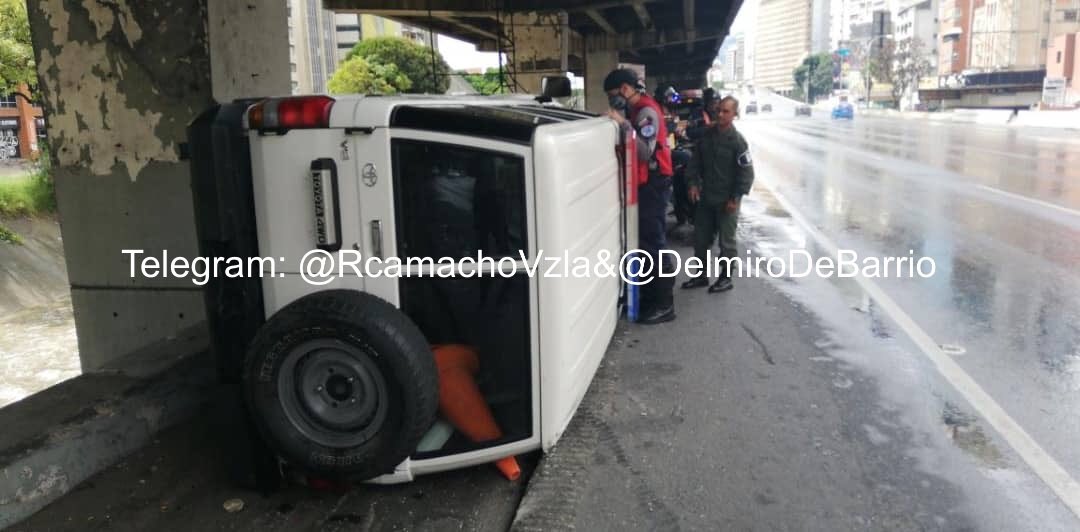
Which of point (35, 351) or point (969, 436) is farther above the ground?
point (969, 436)

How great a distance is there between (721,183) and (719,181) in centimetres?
3

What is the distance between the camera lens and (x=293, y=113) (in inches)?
147

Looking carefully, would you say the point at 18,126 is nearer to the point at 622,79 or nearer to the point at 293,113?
the point at 622,79

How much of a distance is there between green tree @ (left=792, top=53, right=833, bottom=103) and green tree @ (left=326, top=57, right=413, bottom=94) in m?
103

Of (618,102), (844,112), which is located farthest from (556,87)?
(844,112)

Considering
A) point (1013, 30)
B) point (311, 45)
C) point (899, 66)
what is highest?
point (311, 45)

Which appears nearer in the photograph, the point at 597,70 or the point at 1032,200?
the point at 1032,200

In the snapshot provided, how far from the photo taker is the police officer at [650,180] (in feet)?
23.3

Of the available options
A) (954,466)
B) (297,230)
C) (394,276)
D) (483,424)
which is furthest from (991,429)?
(297,230)

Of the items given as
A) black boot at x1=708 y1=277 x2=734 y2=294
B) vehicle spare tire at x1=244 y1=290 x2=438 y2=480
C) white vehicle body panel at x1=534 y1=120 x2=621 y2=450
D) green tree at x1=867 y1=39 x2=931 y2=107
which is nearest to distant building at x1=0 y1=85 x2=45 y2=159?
black boot at x1=708 y1=277 x2=734 y2=294

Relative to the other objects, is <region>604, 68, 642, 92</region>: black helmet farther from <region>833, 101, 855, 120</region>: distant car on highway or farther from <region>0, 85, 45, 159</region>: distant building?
<region>833, 101, 855, 120</region>: distant car on highway

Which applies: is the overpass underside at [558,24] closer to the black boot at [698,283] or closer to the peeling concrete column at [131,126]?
the black boot at [698,283]

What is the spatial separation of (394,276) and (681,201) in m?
8.68

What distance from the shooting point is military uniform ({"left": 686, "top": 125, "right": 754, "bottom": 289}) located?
26.6 feet
